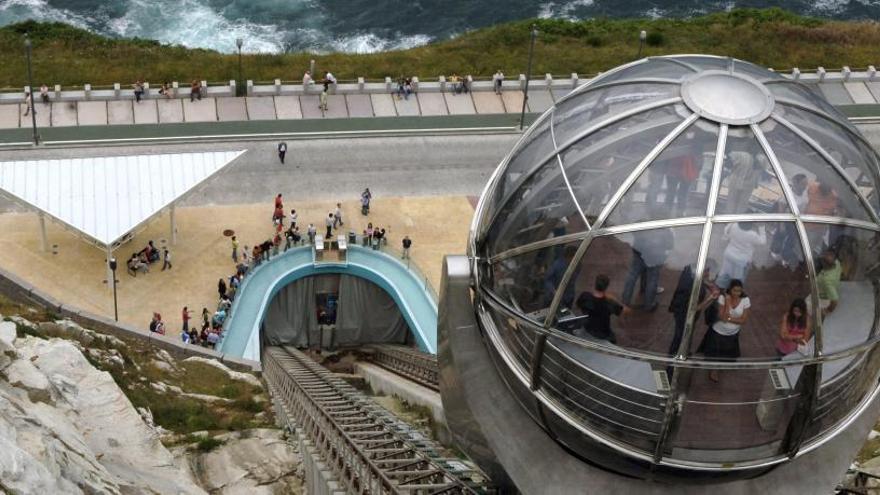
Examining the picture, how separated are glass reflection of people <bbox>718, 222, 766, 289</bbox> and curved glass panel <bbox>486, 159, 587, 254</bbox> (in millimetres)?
1711

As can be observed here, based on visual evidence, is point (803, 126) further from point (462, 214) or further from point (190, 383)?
point (462, 214)

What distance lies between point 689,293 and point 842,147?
9.39ft

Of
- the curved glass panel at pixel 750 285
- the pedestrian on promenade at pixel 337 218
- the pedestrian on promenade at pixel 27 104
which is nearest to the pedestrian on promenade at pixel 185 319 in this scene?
the pedestrian on promenade at pixel 337 218

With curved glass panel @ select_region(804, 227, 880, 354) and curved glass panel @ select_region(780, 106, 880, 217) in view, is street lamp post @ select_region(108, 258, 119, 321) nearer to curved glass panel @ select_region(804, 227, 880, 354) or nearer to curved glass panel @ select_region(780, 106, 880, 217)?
curved glass panel @ select_region(780, 106, 880, 217)

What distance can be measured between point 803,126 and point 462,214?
1278 inches

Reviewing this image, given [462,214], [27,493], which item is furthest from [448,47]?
[27,493]

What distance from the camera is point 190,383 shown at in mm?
33281

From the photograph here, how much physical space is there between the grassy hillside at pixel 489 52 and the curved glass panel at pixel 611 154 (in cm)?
4105

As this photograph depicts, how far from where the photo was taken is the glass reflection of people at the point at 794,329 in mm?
13523

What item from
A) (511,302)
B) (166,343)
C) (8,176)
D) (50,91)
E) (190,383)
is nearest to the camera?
(511,302)

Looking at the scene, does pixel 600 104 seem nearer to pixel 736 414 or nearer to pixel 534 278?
pixel 534 278

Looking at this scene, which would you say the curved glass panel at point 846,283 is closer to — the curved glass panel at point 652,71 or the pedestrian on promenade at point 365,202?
the curved glass panel at point 652,71

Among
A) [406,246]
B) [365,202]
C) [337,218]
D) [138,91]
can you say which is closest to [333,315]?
[337,218]

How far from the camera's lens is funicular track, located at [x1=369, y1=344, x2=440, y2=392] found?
33.0 metres
